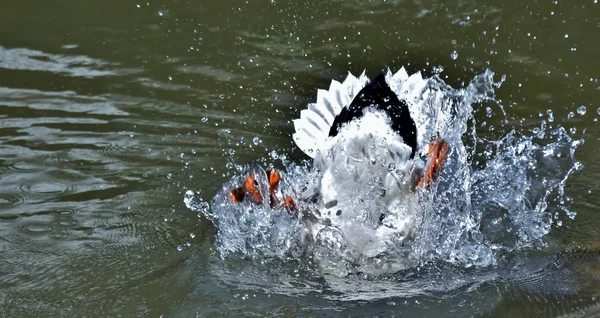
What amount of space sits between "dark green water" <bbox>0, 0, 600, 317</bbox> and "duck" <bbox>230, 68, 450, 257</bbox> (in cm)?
40

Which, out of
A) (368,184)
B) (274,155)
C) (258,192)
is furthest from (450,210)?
(274,155)

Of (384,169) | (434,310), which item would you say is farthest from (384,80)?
(434,310)

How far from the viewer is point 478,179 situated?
524 cm

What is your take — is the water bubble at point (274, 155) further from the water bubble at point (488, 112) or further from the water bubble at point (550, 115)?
the water bubble at point (550, 115)

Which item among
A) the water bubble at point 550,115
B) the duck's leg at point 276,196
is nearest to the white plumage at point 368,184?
the duck's leg at point 276,196

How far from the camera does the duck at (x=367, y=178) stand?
Answer: 15.4 ft

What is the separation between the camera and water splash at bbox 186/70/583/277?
15.4ft

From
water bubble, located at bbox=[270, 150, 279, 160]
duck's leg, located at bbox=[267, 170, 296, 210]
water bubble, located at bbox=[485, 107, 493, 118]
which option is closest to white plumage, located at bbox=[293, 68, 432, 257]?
duck's leg, located at bbox=[267, 170, 296, 210]

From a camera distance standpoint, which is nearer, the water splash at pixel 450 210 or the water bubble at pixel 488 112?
the water splash at pixel 450 210

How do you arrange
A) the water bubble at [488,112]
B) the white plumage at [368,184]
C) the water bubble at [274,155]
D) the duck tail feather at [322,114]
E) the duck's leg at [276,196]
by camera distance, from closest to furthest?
the white plumage at [368,184] → the duck's leg at [276,196] → the duck tail feather at [322,114] → the water bubble at [274,155] → the water bubble at [488,112]

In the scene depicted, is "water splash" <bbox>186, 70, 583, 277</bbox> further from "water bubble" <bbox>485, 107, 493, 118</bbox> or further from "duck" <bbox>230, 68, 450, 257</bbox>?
"water bubble" <bbox>485, 107, 493, 118</bbox>

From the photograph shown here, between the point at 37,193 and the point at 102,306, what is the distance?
115cm

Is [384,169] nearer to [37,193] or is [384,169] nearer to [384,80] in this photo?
[384,80]

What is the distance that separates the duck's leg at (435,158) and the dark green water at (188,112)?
774 mm
